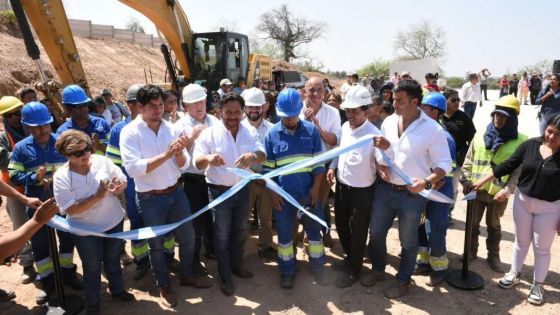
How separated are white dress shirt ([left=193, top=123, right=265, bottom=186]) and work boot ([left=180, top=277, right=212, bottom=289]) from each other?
112 cm

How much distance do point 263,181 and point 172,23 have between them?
6.85m

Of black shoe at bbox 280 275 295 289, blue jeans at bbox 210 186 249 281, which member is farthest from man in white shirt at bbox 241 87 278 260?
black shoe at bbox 280 275 295 289

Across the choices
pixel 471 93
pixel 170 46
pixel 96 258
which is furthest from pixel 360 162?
pixel 471 93

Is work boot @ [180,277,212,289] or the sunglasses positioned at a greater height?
the sunglasses

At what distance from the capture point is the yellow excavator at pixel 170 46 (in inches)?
230

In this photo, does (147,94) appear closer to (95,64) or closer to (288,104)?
(288,104)

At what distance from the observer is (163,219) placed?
11.9 feet

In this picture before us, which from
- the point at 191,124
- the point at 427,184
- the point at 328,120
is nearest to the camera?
the point at 427,184

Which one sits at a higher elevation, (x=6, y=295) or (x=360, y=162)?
(x=360, y=162)

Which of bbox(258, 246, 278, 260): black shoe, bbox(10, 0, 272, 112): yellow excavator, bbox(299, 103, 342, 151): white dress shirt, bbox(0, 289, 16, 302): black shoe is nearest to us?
bbox(0, 289, 16, 302): black shoe

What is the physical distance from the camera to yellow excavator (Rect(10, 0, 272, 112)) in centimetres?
583

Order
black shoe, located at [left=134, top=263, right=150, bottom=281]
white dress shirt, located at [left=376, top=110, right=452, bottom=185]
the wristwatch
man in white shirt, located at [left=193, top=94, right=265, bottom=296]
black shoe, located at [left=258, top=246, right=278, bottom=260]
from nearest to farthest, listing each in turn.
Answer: the wristwatch
white dress shirt, located at [left=376, top=110, right=452, bottom=185]
man in white shirt, located at [left=193, top=94, right=265, bottom=296]
black shoe, located at [left=134, top=263, right=150, bottom=281]
black shoe, located at [left=258, top=246, right=278, bottom=260]

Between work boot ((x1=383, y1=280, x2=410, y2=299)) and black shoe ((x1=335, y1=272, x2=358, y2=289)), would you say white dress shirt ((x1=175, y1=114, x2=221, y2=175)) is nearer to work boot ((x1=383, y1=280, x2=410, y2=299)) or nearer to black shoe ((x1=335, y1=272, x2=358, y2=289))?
black shoe ((x1=335, y1=272, x2=358, y2=289))

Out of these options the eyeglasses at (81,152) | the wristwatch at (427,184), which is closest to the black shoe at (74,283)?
the eyeglasses at (81,152)
